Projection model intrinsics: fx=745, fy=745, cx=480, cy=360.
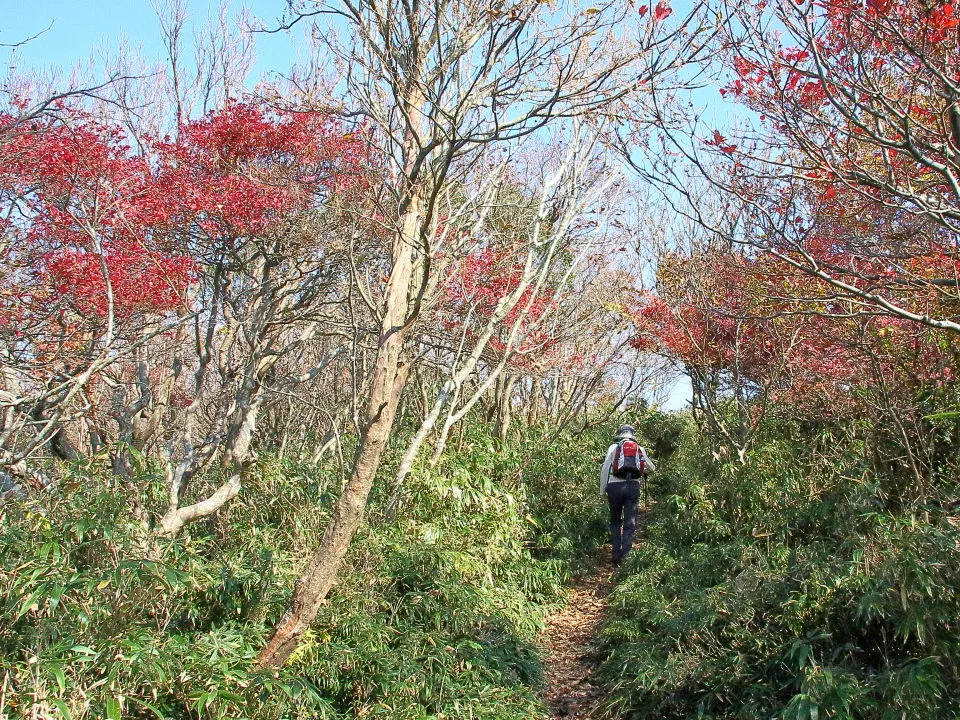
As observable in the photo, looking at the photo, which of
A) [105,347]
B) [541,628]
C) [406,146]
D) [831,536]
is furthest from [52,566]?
[831,536]

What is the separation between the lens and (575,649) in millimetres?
5699

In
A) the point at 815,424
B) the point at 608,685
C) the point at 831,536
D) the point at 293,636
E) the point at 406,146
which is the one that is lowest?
the point at 608,685

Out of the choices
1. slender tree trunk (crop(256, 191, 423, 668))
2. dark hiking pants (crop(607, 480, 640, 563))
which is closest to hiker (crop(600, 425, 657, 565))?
dark hiking pants (crop(607, 480, 640, 563))

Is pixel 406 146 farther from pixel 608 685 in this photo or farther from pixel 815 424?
pixel 815 424

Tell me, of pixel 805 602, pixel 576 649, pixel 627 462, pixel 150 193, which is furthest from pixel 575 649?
pixel 150 193

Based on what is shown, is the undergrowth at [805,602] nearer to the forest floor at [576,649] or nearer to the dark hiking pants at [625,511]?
the forest floor at [576,649]

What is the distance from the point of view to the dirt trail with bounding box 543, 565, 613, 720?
478 centimetres

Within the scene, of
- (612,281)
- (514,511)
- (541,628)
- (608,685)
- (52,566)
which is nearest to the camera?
(52,566)

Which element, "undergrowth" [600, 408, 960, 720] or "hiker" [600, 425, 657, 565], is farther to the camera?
"hiker" [600, 425, 657, 565]

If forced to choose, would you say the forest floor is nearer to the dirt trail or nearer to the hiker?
the dirt trail

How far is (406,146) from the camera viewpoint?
15.8ft

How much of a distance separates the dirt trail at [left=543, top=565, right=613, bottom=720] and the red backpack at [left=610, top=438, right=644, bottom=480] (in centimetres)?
104

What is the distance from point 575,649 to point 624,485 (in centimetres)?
210

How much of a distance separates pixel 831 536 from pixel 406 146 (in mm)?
4022
